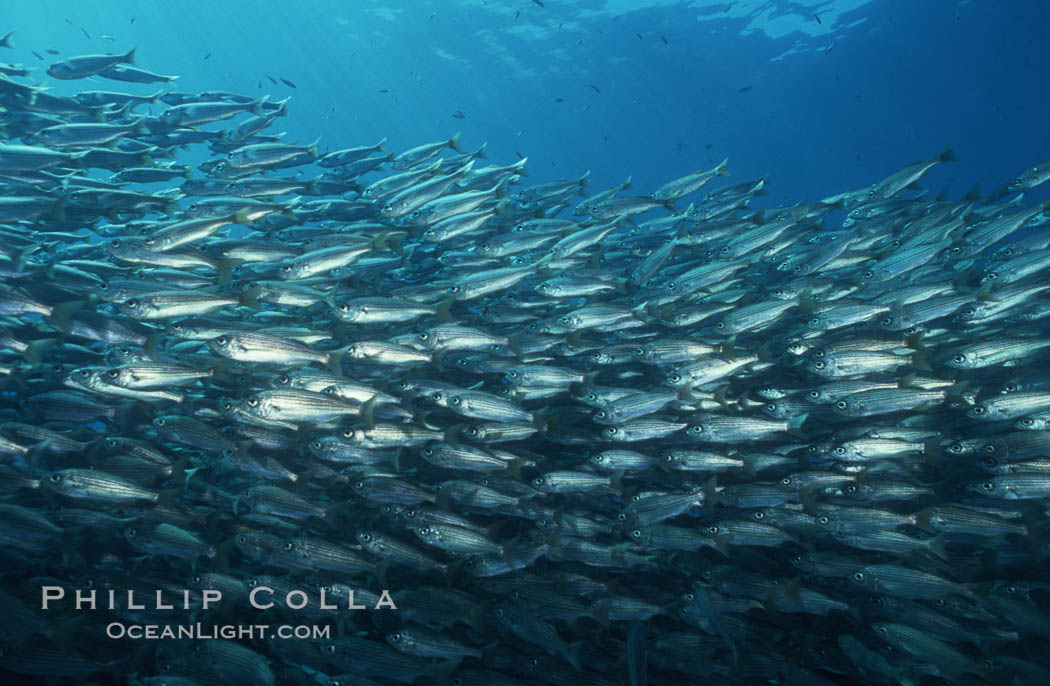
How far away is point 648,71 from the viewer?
45.3m

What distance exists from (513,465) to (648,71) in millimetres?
47031

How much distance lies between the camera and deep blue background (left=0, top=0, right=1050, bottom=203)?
118ft

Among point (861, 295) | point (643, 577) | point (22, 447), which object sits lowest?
point (643, 577)

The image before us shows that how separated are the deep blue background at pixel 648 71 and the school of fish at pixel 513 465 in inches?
1136

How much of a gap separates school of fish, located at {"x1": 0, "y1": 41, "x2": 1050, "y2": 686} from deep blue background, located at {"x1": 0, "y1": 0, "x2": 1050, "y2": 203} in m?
28.9

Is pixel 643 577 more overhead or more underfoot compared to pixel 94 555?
more underfoot

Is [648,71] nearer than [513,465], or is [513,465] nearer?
[513,465]

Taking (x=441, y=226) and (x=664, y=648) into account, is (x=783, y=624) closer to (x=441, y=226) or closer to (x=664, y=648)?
(x=664, y=648)

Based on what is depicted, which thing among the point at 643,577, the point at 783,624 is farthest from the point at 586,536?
the point at 783,624

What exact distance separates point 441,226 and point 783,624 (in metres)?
6.30

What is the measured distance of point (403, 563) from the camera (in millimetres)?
5613

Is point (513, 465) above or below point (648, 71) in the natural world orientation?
below

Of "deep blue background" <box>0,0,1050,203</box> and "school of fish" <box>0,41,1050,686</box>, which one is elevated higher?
"deep blue background" <box>0,0,1050,203</box>

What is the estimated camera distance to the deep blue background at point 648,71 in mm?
36094
